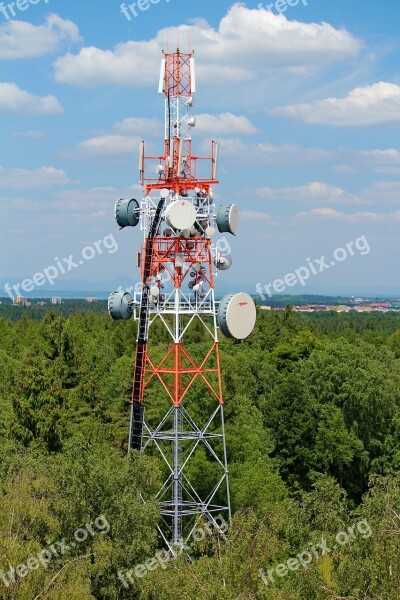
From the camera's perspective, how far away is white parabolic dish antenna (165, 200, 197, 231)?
29.5 m

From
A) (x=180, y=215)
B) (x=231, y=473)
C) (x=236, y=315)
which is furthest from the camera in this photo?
(x=231, y=473)

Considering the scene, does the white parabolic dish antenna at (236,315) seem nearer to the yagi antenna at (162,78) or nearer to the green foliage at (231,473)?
the green foliage at (231,473)

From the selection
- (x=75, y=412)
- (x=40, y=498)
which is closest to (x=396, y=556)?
(x=40, y=498)

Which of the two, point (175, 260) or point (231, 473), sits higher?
point (175, 260)

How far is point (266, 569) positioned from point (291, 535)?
150 inches

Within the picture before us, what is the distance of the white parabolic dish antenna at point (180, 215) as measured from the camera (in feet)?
96.6

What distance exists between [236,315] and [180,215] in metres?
4.44

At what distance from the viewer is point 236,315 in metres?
31.0

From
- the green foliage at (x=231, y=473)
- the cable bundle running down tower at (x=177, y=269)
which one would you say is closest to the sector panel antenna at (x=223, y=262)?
the cable bundle running down tower at (x=177, y=269)

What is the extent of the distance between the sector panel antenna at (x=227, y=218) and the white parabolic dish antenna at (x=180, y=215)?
4.86 feet

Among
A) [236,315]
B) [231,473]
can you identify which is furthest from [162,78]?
[231,473]

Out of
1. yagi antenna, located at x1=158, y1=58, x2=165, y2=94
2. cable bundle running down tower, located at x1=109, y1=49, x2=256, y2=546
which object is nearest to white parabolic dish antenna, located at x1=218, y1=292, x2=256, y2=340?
cable bundle running down tower, located at x1=109, y1=49, x2=256, y2=546

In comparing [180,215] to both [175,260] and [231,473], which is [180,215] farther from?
[231,473]

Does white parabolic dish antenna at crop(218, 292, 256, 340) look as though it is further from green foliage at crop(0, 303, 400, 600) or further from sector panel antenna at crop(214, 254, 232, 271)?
green foliage at crop(0, 303, 400, 600)
